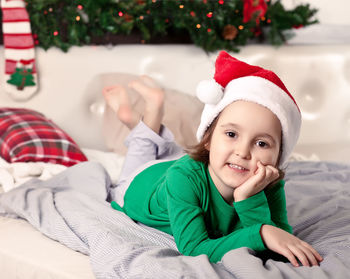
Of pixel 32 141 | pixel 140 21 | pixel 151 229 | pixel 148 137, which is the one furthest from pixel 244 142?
pixel 140 21

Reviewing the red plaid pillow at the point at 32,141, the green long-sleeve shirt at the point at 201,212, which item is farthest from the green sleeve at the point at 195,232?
the red plaid pillow at the point at 32,141

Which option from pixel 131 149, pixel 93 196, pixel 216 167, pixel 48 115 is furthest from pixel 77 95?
pixel 216 167

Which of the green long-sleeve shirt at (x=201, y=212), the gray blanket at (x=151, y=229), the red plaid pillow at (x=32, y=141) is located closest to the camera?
the gray blanket at (x=151, y=229)

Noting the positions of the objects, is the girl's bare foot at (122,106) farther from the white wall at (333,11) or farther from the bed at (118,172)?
the white wall at (333,11)

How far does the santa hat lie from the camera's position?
1177 mm

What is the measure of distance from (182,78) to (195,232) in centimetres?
156

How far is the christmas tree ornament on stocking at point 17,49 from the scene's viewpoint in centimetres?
236

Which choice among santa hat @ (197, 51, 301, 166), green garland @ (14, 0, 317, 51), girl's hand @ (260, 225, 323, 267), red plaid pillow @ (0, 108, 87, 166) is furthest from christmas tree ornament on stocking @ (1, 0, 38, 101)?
girl's hand @ (260, 225, 323, 267)

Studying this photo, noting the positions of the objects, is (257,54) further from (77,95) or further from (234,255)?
(234,255)

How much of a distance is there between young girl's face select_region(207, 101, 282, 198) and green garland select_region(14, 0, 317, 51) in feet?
4.45

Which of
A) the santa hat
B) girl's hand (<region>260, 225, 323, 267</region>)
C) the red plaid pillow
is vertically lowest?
the red plaid pillow

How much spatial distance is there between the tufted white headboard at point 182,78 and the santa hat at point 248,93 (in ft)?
4.28

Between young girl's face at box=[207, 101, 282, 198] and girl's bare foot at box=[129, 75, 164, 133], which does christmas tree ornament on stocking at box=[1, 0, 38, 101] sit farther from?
young girl's face at box=[207, 101, 282, 198]

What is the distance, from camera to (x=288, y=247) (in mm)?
1052
